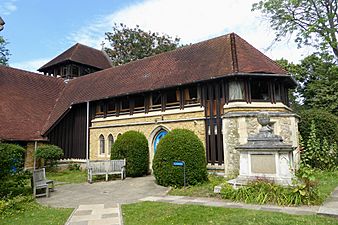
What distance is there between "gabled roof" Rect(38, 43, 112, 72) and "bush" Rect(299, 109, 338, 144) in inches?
897

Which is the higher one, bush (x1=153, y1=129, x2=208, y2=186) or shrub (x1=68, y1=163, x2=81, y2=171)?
bush (x1=153, y1=129, x2=208, y2=186)

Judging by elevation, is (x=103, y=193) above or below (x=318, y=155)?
below

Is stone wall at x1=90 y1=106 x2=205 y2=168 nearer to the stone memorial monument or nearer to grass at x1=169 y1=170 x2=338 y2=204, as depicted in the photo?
grass at x1=169 y1=170 x2=338 y2=204

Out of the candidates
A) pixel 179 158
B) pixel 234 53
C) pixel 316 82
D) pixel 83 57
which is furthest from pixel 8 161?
pixel 316 82

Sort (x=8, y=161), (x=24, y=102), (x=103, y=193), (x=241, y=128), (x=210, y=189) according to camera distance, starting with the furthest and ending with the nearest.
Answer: (x=24, y=102) < (x=241, y=128) < (x=103, y=193) < (x=210, y=189) < (x=8, y=161)

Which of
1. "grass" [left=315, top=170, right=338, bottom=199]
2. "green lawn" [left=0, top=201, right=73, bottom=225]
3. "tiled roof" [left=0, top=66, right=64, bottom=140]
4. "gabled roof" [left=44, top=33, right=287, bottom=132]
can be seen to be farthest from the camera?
"tiled roof" [left=0, top=66, right=64, bottom=140]

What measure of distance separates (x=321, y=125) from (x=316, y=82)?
40.6 ft

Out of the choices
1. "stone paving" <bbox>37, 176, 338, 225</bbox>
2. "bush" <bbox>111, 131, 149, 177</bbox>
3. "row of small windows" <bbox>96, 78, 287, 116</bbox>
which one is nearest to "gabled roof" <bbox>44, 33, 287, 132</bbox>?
"row of small windows" <bbox>96, 78, 287, 116</bbox>

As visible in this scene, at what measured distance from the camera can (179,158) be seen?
10.9m

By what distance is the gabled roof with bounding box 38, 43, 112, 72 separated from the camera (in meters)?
28.9

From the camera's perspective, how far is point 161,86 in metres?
15.6

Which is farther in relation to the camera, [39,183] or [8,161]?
[39,183]

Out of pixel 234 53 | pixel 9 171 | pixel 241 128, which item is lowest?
pixel 9 171

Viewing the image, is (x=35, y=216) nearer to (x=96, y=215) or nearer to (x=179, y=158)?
(x=96, y=215)
